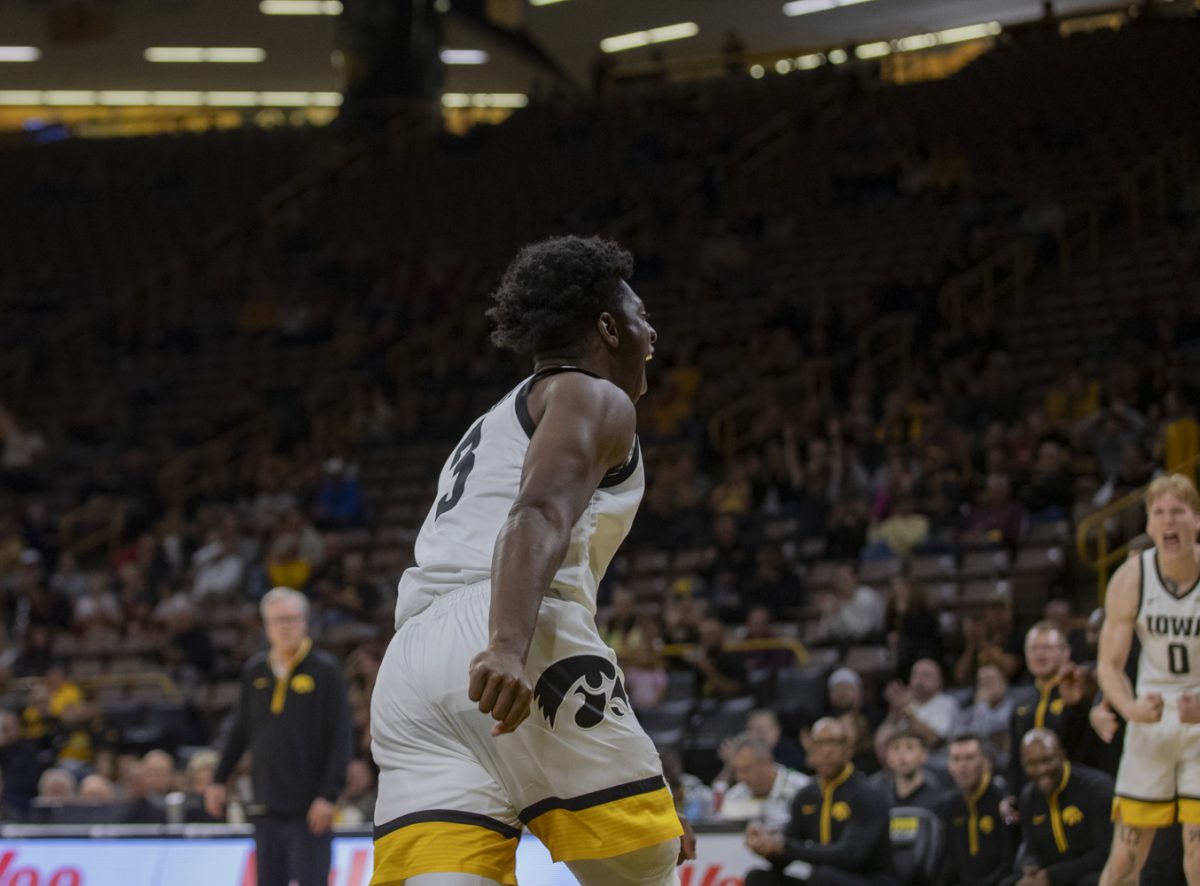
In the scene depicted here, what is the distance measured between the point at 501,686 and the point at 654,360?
52.2 ft

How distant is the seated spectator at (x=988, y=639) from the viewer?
10789 millimetres

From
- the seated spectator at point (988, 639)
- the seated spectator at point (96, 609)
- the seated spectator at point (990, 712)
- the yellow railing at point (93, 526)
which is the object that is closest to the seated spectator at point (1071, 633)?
the seated spectator at point (988, 639)

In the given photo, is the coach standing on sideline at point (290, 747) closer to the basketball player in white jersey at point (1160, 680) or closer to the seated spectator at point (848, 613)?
the basketball player in white jersey at point (1160, 680)

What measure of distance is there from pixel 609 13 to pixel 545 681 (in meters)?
23.6

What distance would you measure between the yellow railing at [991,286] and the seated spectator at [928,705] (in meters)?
7.48

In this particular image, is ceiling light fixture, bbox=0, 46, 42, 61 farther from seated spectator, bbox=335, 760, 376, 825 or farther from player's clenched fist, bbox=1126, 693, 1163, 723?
player's clenched fist, bbox=1126, 693, 1163, 723

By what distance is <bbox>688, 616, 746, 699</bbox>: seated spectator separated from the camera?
11859mm

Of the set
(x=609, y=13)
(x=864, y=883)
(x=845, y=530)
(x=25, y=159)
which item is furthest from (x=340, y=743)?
(x=25, y=159)

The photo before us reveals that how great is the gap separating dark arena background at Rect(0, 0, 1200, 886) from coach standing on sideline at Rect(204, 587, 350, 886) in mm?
515

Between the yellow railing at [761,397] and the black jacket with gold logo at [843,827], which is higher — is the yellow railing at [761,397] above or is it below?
above

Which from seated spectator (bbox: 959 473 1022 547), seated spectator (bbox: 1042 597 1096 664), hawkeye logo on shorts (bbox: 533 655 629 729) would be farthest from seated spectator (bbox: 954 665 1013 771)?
hawkeye logo on shorts (bbox: 533 655 629 729)

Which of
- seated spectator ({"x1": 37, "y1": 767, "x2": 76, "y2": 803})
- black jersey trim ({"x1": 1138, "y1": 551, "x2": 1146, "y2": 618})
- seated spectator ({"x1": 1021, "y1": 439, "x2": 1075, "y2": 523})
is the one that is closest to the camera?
black jersey trim ({"x1": 1138, "y1": 551, "x2": 1146, "y2": 618})

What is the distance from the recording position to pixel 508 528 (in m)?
2.79

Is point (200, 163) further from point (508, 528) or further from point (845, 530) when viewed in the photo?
point (508, 528)
